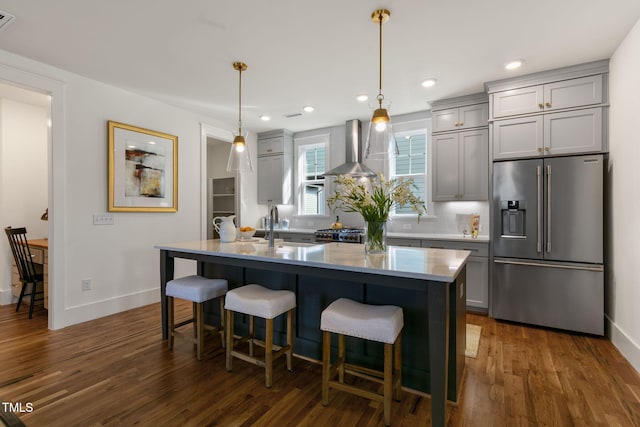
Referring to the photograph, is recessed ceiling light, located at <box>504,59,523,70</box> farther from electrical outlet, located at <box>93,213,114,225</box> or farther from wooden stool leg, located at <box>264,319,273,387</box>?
electrical outlet, located at <box>93,213,114,225</box>

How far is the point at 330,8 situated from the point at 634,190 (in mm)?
2767

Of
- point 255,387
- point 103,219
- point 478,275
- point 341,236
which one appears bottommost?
point 255,387

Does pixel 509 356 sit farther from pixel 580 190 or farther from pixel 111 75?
pixel 111 75

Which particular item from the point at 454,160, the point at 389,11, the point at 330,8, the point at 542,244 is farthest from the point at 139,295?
the point at 542,244

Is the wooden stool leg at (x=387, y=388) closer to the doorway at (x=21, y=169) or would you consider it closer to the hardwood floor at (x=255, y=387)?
the hardwood floor at (x=255, y=387)

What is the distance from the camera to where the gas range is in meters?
4.39

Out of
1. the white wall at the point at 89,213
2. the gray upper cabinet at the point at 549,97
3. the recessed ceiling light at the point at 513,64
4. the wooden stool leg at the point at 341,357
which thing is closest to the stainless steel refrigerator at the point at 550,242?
the gray upper cabinet at the point at 549,97

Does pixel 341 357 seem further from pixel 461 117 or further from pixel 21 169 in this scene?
pixel 21 169

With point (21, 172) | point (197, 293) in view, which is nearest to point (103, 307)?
point (197, 293)

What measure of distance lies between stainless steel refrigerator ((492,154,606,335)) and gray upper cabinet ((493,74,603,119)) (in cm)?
55

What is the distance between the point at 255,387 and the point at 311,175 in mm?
3973

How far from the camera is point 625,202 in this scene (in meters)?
2.70

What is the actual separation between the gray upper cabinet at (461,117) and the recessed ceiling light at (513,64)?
0.69 metres

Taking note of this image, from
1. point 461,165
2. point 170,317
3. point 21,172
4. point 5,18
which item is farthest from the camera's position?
point 21,172
